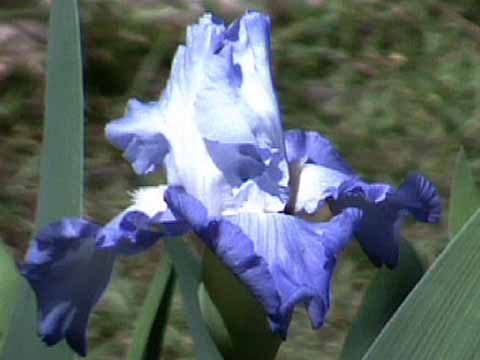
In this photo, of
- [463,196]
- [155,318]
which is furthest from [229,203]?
[463,196]

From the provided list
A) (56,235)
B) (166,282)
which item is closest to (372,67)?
(166,282)

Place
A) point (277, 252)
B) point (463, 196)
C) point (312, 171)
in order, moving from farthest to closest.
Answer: point (463, 196) < point (312, 171) < point (277, 252)

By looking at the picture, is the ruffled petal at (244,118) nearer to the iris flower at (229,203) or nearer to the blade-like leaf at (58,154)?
the iris flower at (229,203)

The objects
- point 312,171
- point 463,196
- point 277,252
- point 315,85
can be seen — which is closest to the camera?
point 277,252

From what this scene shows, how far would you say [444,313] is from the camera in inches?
29.1

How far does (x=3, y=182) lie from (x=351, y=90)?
691 mm

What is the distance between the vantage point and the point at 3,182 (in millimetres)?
1975

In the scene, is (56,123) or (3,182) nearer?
(56,123)

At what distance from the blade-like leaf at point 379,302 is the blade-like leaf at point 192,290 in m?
0.12

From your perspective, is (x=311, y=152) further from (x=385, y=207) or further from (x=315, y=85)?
(x=315, y=85)

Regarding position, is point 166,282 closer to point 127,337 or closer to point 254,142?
point 254,142

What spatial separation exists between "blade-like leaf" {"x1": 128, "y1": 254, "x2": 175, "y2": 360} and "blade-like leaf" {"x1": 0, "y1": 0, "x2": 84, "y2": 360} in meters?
0.05

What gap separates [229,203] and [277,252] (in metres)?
0.06

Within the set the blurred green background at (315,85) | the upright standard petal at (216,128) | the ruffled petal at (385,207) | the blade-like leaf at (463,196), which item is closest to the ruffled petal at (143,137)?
the upright standard petal at (216,128)
